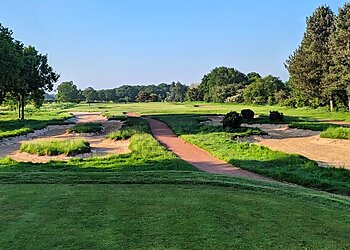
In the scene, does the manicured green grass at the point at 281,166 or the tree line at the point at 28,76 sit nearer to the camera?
the manicured green grass at the point at 281,166

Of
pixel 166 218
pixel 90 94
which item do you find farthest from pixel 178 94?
pixel 166 218

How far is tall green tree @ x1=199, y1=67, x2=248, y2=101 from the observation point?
138 m

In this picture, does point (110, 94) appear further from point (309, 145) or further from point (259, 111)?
point (309, 145)

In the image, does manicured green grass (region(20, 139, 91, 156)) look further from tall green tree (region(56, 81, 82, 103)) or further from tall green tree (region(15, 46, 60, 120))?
tall green tree (region(56, 81, 82, 103))

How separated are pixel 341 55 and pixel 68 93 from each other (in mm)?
120416

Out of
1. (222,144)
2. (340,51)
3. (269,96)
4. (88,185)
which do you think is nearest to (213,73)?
(269,96)

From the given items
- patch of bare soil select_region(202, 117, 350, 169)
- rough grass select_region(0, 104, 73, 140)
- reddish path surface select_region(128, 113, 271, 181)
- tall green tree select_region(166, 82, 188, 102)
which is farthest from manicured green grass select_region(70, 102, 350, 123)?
tall green tree select_region(166, 82, 188, 102)

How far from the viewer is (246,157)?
19672 mm

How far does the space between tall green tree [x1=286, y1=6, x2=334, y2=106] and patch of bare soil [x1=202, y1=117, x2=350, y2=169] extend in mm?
27126

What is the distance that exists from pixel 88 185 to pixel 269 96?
93.2 meters

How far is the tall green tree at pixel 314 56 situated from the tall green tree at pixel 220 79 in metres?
70.0

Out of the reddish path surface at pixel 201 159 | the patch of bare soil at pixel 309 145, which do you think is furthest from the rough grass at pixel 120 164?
the patch of bare soil at pixel 309 145

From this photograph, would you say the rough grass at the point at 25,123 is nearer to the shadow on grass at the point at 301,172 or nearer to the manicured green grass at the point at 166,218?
the shadow on grass at the point at 301,172

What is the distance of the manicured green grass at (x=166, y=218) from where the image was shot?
15.6 ft
